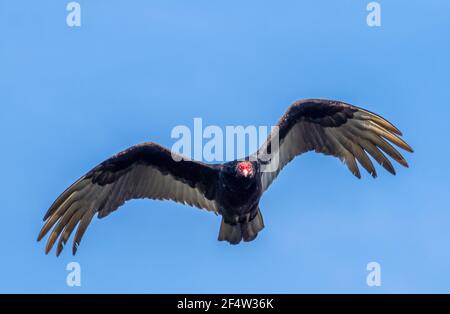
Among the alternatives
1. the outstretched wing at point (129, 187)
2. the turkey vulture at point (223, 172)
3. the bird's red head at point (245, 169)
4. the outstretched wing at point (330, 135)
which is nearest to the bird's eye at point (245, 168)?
the bird's red head at point (245, 169)

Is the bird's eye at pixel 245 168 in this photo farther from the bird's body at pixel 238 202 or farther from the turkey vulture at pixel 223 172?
the turkey vulture at pixel 223 172

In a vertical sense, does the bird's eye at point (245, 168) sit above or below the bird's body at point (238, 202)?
above

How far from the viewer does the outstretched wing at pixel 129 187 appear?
18.0 metres

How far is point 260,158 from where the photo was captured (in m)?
17.8

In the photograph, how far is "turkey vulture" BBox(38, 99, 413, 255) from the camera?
58.2 feet

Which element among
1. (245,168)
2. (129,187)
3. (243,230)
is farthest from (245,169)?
(129,187)

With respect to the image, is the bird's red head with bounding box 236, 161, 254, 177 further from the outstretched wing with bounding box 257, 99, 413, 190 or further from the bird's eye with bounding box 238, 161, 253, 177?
the outstretched wing with bounding box 257, 99, 413, 190

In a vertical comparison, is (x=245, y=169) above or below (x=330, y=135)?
below

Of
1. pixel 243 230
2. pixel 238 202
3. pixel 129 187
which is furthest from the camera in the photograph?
pixel 129 187

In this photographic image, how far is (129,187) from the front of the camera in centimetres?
1845

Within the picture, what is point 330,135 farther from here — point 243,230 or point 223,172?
point 243,230

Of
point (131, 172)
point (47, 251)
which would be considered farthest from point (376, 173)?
point (47, 251)

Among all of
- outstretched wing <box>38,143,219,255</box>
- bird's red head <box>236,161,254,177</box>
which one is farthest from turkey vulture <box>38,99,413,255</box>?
bird's red head <box>236,161,254,177</box>

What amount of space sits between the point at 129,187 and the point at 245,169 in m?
2.68
